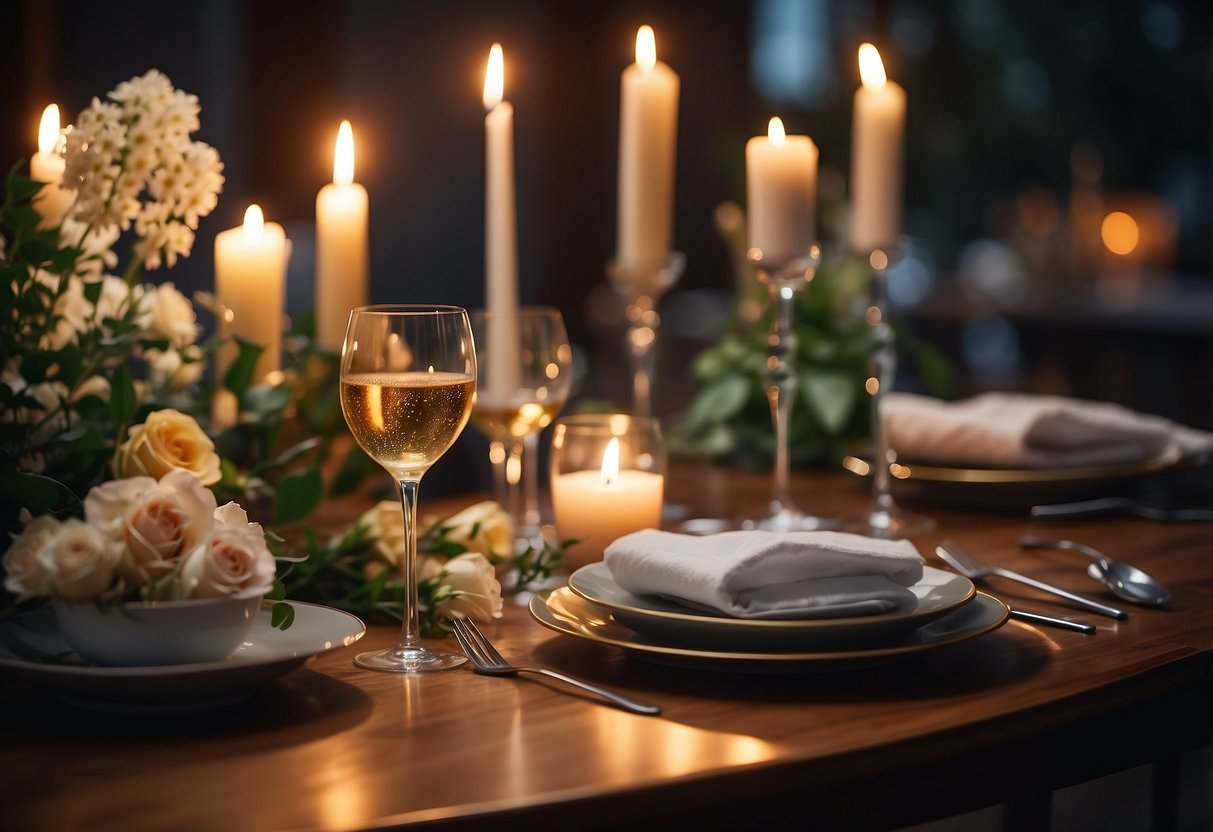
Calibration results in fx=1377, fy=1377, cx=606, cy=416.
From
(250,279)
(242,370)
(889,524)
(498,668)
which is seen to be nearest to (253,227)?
(250,279)

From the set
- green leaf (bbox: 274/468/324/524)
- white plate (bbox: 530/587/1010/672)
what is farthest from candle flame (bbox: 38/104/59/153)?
white plate (bbox: 530/587/1010/672)

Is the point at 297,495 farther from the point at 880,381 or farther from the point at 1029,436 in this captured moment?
the point at 1029,436

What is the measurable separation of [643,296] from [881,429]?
0.33 meters

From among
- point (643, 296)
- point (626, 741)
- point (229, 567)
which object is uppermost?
point (643, 296)

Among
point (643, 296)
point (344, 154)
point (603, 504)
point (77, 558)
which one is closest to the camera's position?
point (77, 558)

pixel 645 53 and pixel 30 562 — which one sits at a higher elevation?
pixel 645 53

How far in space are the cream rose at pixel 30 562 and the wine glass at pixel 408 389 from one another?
0.22 meters

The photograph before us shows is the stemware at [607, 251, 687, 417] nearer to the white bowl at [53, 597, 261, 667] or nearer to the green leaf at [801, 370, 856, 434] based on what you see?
the green leaf at [801, 370, 856, 434]

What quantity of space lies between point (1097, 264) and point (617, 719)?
528cm

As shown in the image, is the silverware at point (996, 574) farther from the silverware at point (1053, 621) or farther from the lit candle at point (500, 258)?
the lit candle at point (500, 258)

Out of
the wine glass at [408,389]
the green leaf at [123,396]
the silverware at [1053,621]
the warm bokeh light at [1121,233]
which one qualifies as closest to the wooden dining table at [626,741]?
the silverware at [1053,621]

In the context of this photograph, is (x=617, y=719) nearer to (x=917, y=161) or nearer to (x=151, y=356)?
(x=151, y=356)

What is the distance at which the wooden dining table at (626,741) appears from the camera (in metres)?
0.74

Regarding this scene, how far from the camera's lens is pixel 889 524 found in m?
1.50
